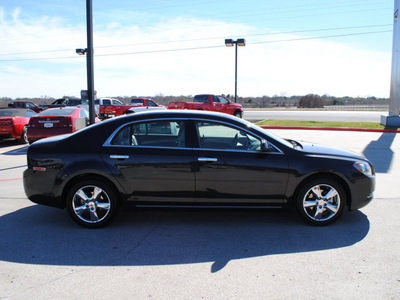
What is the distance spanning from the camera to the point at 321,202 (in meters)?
4.90

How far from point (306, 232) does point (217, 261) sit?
1.50 metres

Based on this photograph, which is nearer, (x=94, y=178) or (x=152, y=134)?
(x=94, y=178)

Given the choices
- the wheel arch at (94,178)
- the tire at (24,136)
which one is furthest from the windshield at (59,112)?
the wheel arch at (94,178)

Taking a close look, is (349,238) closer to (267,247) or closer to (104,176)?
(267,247)

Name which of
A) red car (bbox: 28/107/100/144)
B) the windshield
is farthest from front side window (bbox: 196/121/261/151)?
the windshield

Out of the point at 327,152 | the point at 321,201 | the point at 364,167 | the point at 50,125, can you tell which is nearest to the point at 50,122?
the point at 50,125

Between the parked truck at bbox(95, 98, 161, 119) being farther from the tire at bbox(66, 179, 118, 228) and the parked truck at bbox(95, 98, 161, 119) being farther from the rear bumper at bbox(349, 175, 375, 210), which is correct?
the rear bumper at bbox(349, 175, 375, 210)

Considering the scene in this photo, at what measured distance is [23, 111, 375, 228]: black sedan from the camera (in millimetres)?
4824

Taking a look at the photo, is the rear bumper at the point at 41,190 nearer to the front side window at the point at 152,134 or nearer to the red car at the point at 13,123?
the front side window at the point at 152,134

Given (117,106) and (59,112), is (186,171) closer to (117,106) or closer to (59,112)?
(59,112)

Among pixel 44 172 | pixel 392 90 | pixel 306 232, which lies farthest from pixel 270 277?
pixel 392 90

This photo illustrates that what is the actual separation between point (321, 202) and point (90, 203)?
3.17m

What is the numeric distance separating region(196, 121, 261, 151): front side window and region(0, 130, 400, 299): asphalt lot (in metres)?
1.13

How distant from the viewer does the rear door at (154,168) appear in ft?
15.8
